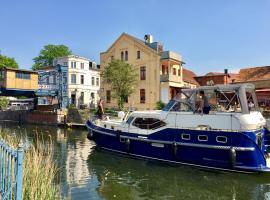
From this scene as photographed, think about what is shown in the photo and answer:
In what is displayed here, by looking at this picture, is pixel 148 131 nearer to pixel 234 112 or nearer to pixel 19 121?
pixel 234 112

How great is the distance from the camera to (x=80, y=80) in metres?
60.5

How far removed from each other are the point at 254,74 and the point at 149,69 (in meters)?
14.9

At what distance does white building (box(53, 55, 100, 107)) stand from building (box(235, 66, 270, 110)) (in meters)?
31.5

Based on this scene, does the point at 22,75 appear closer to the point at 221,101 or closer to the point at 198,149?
the point at 198,149

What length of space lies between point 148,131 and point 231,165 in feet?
16.2

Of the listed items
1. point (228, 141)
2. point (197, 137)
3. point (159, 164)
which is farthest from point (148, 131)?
point (228, 141)

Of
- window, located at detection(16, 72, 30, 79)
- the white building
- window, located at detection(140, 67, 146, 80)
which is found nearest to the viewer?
window, located at detection(16, 72, 30, 79)

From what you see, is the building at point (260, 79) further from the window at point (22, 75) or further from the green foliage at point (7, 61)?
the green foliage at point (7, 61)

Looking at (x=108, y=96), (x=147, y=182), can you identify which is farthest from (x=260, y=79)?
(x=147, y=182)

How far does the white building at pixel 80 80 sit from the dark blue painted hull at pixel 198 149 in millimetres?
41719

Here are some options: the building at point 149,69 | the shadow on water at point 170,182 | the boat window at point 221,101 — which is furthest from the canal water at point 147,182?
the building at point 149,69

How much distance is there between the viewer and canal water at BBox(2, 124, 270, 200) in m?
11.3

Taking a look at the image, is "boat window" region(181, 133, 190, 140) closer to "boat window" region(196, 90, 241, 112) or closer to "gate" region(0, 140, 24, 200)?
"boat window" region(196, 90, 241, 112)

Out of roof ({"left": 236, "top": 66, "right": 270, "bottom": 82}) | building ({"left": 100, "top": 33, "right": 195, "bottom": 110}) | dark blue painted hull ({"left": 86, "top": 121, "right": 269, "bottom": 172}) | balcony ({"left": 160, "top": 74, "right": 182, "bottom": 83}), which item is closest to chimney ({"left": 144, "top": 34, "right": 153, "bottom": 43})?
building ({"left": 100, "top": 33, "right": 195, "bottom": 110})
